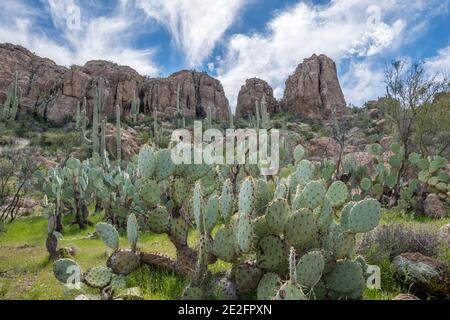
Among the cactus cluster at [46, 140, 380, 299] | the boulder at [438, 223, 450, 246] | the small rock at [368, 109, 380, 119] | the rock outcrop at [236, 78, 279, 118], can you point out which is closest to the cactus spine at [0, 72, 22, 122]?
the cactus cluster at [46, 140, 380, 299]

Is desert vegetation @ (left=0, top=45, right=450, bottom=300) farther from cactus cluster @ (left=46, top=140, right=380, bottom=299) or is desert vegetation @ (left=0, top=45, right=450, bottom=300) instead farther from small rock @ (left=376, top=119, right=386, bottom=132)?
small rock @ (left=376, top=119, right=386, bottom=132)

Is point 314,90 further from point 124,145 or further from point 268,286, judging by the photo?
point 268,286

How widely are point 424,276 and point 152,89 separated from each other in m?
47.8

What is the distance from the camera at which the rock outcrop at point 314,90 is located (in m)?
51.6

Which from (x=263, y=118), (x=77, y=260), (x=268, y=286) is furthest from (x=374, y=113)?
(x=268, y=286)

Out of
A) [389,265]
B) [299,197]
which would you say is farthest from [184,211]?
[389,265]

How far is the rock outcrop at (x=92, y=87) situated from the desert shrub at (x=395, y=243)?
37.7m

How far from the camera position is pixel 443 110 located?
62.9 ft

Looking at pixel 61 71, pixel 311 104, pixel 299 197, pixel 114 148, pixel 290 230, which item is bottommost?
pixel 290 230

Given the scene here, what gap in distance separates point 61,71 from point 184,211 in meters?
48.6
